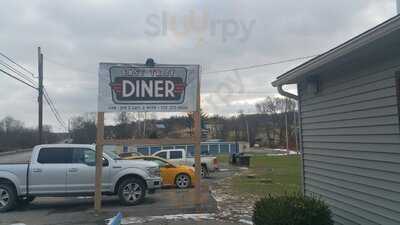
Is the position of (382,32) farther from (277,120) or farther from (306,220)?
(277,120)

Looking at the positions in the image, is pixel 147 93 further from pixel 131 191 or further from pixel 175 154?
pixel 175 154

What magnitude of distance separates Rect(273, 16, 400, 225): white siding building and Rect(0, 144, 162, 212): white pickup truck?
548 cm

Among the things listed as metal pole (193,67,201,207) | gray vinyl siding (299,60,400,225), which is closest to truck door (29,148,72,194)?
metal pole (193,67,201,207)

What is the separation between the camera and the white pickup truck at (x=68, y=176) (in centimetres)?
1259

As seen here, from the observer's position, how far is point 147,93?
11.9 m

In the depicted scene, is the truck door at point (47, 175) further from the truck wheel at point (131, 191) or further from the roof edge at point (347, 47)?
the roof edge at point (347, 47)

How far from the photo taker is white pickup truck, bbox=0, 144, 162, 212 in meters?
12.6

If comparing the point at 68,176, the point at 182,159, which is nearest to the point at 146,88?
the point at 68,176

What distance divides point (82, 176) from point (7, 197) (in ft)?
6.84

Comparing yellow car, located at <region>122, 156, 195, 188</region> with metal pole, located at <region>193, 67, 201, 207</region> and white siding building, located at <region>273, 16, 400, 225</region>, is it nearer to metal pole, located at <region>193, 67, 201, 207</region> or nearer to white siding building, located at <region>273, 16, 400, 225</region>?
metal pole, located at <region>193, 67, 201, 207</region>

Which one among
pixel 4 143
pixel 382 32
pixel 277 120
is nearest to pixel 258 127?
pixel 277 120

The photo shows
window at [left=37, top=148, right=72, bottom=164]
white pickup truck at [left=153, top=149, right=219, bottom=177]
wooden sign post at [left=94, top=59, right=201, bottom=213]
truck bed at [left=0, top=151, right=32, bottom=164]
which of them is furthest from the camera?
white pickup truck at [left=153, top=149, right=219, bottom=177]

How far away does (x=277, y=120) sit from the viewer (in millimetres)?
102062

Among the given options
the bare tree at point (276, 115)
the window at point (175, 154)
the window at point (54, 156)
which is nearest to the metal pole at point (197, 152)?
the window at point (54, 156)
